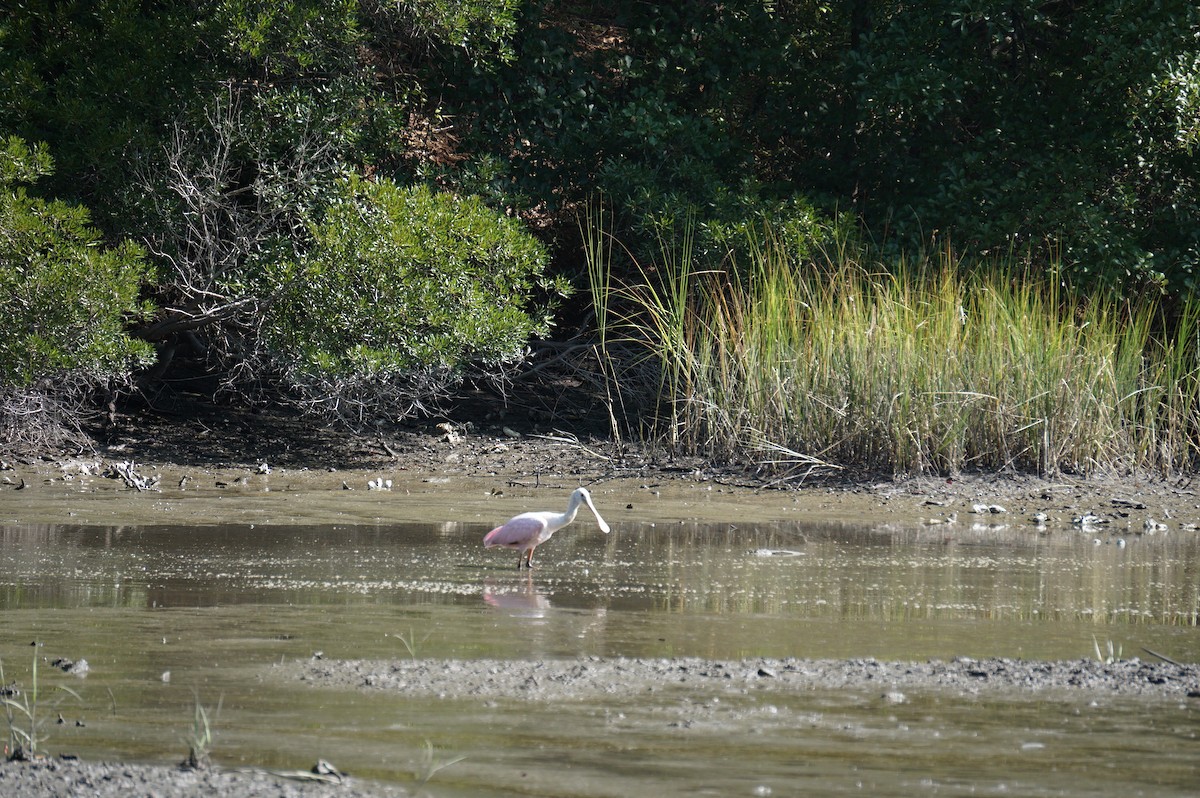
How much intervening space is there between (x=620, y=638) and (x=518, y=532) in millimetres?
1936

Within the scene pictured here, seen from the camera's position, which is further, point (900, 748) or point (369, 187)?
point (369, 187)

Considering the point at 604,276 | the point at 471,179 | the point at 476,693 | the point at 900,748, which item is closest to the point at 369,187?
the point at 471,179

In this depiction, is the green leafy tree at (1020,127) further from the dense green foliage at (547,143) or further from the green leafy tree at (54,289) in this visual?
the green leafy tree at (54,289)

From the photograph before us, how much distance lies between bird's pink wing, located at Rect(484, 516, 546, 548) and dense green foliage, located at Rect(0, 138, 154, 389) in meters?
4.86

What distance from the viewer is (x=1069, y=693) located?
4895 mm

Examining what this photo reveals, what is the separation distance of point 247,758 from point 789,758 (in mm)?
1478

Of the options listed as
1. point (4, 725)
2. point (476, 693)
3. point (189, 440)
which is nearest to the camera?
point (4, 725)

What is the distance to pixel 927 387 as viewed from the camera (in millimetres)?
11055

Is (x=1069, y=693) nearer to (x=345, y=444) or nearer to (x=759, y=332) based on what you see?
(x=759, y=332)

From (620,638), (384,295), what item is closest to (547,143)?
(384,295)

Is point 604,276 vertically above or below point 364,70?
below

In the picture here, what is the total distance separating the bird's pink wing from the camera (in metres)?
7.55

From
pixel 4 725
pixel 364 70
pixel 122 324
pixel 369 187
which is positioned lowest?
pixel 4 725

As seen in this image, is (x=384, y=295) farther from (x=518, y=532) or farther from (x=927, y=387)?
(x=518, y=532)
